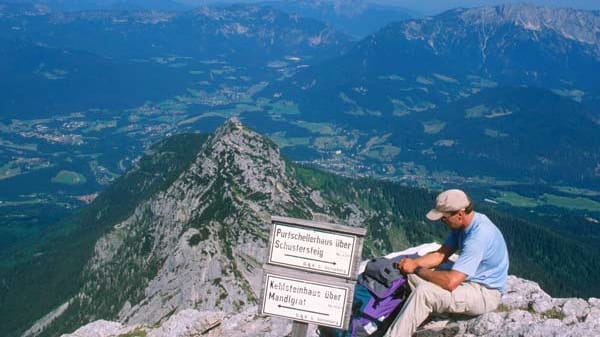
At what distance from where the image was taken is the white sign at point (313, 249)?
58.2 feet

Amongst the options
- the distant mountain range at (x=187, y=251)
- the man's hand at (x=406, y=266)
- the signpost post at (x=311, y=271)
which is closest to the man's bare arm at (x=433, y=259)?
the man's hand at (x=406, y=266)

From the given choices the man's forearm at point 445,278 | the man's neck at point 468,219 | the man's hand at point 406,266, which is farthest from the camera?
the man's neck at point 468,219

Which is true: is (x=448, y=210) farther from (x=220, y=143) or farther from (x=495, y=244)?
(x=220, y=143)

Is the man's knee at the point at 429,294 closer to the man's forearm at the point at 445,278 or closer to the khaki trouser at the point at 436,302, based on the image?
the khaki trouser at the point at 436,302

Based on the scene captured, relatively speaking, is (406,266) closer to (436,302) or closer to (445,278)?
(445,278)

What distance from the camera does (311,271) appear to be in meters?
18.0

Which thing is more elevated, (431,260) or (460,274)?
(460,274)

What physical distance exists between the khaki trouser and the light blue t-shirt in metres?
0.43

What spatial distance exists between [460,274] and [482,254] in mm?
1189

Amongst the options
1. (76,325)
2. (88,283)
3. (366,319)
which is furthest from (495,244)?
(88,283)

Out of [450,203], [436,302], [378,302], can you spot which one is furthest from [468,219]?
[378,302]

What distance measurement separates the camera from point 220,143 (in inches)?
7411

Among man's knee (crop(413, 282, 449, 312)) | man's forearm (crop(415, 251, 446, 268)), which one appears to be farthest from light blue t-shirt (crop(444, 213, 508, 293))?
man's knee (crop(413, 282, 449, 312))

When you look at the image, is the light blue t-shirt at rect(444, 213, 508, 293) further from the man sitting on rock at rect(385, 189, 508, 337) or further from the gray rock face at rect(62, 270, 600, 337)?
Result: the gray rock face at rect(62, 270, 600, 337)
